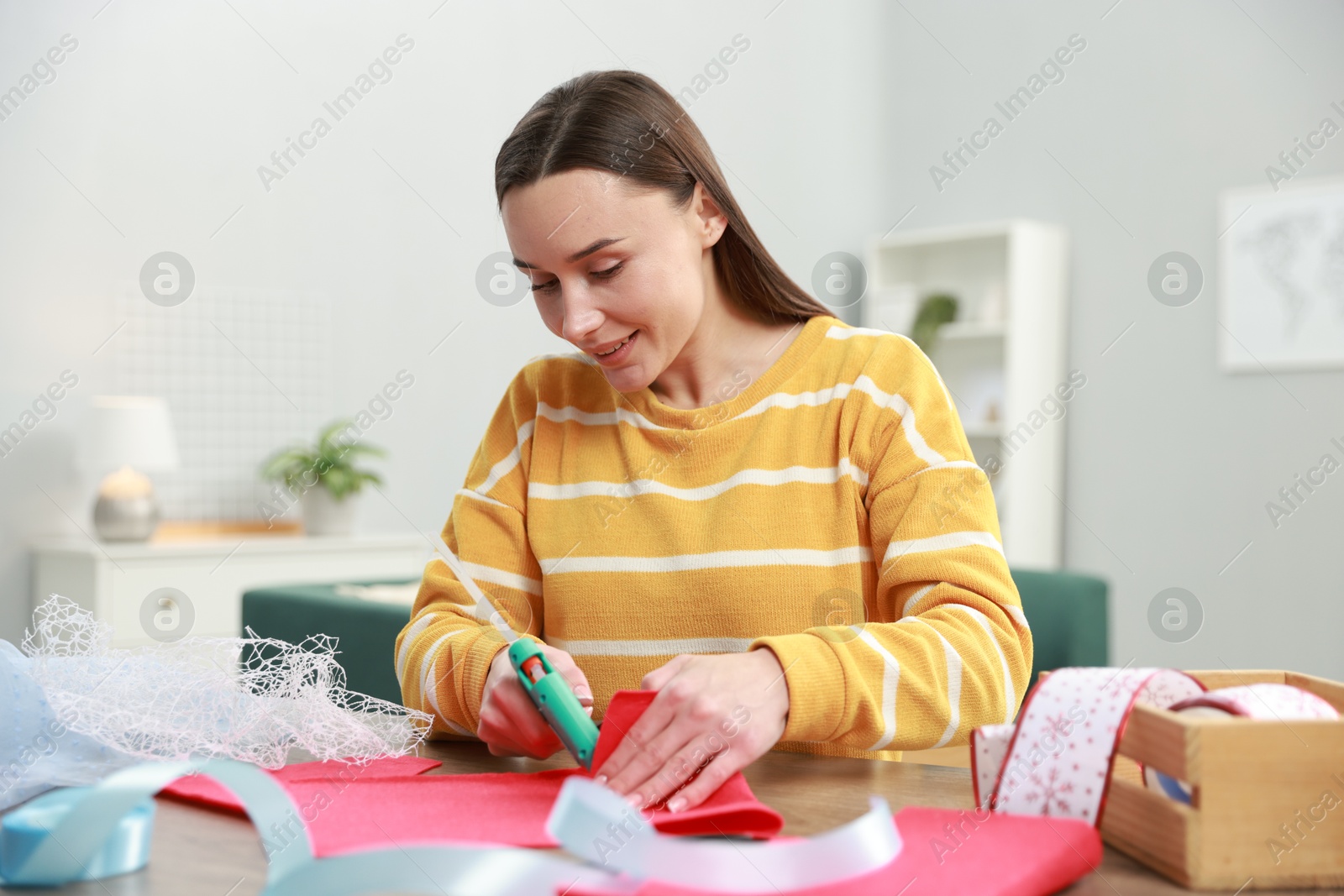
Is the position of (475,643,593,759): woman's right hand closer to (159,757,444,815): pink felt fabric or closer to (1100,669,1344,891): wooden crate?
(159,757,444,815): pink felt fabric

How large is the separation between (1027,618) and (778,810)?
2033 millimetres

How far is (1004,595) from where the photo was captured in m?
1.00

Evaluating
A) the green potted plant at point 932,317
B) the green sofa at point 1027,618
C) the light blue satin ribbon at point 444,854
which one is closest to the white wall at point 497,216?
the green potted plant at point 932,317

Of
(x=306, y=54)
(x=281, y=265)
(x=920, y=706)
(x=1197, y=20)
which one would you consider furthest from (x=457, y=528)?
(x=1197, y=20)

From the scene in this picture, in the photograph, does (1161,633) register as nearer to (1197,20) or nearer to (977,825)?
(1197,20)

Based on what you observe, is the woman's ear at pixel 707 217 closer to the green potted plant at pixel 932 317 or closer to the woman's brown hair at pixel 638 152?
the woman's brown hair at pixel 638 152

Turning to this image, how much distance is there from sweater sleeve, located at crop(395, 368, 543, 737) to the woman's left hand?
278 mm

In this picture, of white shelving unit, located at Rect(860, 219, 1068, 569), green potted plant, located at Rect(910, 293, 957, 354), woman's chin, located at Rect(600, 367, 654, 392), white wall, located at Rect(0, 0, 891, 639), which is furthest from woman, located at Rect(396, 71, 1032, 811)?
green potted plant, located at Rect(910, 293, 957, 354)

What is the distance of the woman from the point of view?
0.99m

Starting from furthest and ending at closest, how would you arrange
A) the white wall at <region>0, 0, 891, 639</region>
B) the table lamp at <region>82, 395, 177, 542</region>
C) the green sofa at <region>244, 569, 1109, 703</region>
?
1. the white wall at <region>0, 0, 891, 639</region>
2. the table lamp at <region>82, 395, 177, 542</region>
3. the green sofa at <region>244, 569, 1109, 703</region>

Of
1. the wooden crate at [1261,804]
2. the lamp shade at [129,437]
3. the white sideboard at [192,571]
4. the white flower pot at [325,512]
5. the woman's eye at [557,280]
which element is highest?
the woman's eye at [557,280]

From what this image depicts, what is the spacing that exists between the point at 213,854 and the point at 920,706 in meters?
0.51

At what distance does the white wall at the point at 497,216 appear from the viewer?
362 cm

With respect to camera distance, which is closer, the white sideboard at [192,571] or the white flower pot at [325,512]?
the white sideboard at [192,571]
